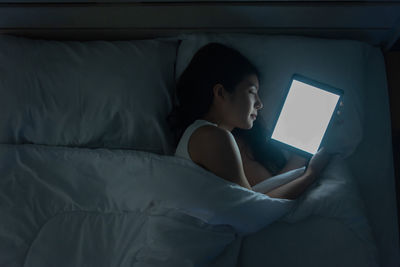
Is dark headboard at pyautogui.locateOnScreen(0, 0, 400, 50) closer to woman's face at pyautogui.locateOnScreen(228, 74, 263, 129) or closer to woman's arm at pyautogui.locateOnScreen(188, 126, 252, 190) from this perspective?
woman's face at pyautogui.locateOnScreen(228, 74, 263, 129)

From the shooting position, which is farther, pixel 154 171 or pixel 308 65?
pixel 308 65

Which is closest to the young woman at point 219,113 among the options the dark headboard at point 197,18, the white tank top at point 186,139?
the white tank top at point 186,139

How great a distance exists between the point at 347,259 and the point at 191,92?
0.65 m

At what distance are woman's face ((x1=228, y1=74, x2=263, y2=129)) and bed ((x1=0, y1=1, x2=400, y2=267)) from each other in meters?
0.09

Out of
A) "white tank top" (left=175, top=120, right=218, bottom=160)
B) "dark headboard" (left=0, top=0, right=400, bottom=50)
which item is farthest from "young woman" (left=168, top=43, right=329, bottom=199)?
"dark headboard" (left=0, top=0, right=400, bottom=50)

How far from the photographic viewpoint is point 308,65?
1259mm

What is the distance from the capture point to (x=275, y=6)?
1227 millimetres

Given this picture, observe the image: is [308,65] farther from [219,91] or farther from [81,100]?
[81,100]

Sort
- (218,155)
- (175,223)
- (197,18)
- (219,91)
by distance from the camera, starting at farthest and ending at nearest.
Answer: (197,18)
(219,91)
(218,155)
(175,223)

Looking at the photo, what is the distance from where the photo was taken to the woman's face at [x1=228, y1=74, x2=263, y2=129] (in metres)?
1.19

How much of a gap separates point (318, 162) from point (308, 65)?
12.6 inches

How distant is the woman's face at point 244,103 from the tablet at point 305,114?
3.9 inches

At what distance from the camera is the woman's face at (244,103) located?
119 cm

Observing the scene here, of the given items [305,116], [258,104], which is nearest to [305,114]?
[305,116]
